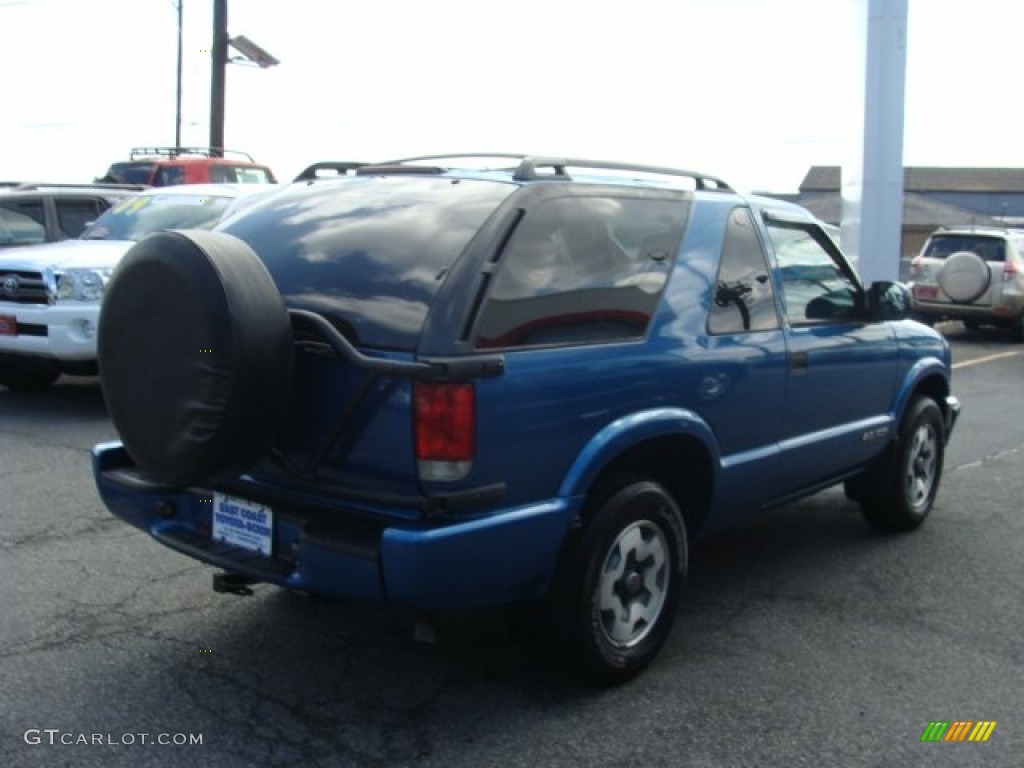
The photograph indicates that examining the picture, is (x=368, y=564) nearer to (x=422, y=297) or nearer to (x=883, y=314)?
(x=422, y=297)

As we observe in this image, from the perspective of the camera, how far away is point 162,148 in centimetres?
2023

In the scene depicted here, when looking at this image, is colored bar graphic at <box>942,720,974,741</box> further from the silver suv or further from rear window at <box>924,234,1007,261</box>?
rear window at <box>924,234,1007,261</box>

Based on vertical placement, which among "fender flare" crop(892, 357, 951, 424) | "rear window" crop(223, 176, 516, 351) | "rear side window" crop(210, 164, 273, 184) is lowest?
"fender flare" crop(892, 357, 951, 424)

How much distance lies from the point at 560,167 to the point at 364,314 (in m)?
1.05

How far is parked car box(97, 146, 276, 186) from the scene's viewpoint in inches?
717

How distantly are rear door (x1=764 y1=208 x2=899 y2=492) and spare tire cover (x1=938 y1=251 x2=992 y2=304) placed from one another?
469 inches

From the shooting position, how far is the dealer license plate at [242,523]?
143 inches

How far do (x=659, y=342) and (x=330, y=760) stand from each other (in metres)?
1.81

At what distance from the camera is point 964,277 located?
647 inches

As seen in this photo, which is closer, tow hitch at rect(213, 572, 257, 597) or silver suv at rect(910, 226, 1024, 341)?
tow hitch at rect(213, 572, 257, 597)

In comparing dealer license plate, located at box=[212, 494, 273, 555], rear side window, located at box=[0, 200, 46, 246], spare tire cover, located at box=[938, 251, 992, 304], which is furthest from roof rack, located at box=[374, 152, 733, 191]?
spare tire cover, located at box=[938, 251, 992, 304]

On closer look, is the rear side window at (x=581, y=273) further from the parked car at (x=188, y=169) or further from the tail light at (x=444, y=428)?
the parked car at (x=188, y=169)

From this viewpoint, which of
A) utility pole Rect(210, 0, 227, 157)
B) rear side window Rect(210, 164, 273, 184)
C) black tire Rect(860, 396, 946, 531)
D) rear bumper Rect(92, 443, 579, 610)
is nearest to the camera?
rear bumper Rect(92, 443, 579, 610)

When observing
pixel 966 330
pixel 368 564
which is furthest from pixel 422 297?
pixel 966 330
